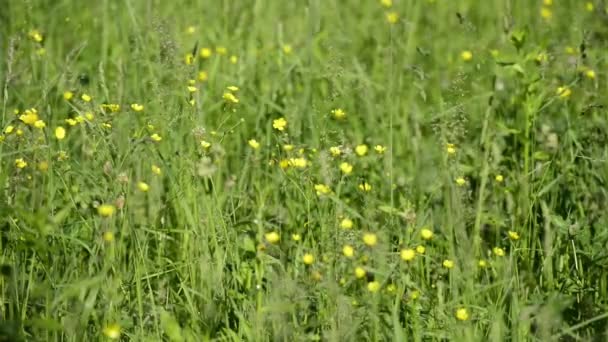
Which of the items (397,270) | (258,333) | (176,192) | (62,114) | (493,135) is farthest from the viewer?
(62,114)

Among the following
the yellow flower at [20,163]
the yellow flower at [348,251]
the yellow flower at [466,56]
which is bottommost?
the yellow flower at [348,251]

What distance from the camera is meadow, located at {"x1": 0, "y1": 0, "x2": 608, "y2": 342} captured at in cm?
198

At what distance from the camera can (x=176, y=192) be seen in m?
2.30

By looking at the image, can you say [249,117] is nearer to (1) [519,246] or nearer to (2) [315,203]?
(2) [315,203]

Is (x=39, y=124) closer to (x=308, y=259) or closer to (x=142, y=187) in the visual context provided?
(x=142, y=187)

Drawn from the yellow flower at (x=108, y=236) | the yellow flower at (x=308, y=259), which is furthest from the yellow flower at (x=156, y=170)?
the yellow flower at (x=308, y=259)

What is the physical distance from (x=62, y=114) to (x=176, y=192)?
36.2 inches

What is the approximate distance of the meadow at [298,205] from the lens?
6.49ft

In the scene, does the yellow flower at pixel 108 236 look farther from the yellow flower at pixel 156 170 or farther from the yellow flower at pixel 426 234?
the yellow flower at pixel 426 234

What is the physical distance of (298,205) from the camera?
252cm

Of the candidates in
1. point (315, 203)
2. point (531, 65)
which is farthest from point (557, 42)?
point (315, 203)

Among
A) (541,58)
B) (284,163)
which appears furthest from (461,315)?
(541,58)

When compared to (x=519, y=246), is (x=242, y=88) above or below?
above

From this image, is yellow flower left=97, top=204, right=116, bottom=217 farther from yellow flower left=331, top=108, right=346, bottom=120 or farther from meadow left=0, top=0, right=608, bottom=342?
yellow flower left=331, top=108, right=346, bottom=120
